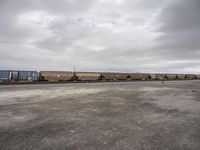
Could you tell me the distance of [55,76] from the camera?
25984mm

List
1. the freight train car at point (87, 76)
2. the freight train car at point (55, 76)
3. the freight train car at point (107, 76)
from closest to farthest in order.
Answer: the freight train car at point (55, 76) < the freight train car at point (87, 76) < the freight train car at point (107, 76)

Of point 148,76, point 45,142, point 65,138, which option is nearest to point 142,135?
point 65,138

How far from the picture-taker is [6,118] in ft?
13.0

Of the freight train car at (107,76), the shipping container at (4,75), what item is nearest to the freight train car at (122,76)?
the freight train car at (107,76)

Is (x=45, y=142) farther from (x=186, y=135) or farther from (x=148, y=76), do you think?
(x=148, y=76)

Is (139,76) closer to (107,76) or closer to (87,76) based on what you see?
(107,76)

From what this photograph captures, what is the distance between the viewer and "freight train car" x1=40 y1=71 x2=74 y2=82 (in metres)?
25.0

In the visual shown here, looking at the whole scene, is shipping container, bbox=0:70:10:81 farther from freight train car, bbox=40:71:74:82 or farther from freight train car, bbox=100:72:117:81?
freight train car, bbox=100:72:117:81

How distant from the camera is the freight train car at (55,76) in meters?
25.0

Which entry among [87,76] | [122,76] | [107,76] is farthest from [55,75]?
[122,76]

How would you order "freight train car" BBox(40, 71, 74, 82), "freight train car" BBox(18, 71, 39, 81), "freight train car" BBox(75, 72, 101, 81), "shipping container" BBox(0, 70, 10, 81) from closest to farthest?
"shipping container" BBox(0, 70, 10, 81)
"freight train car" BBox(18, 71, 39, 81)
"freight train car" BBox(40, 71, 74, 82)
"freight train car" BBox(75, 72, 101, 81)

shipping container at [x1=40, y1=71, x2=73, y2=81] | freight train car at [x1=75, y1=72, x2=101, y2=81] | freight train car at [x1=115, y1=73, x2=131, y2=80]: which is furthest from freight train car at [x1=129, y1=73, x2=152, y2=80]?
shipping container at [x1=40, y1=71, x2=73, y2=81]

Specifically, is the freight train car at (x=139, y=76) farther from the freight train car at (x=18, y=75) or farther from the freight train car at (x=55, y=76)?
the freight train car at (x=18, y=75)

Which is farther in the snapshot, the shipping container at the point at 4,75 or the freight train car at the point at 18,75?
the freight train car at the point at 18,75
